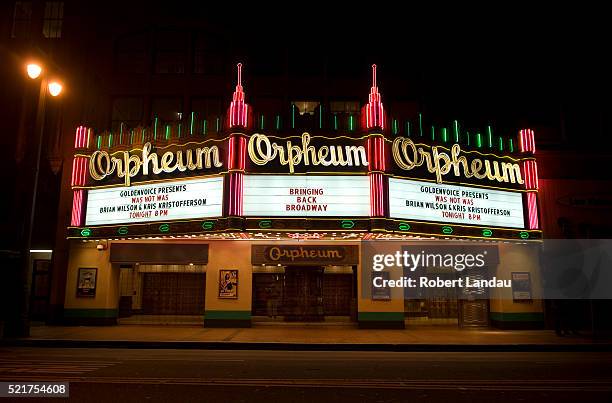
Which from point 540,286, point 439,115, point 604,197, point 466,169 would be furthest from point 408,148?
point 604,197

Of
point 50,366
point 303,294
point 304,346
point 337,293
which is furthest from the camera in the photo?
point 337,293

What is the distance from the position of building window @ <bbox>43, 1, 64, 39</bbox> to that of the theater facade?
7.32 metres

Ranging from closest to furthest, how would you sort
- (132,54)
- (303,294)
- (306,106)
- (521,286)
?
(521,286) → (303,294) → (306,106) → (132,54)

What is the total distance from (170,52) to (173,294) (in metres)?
11.9

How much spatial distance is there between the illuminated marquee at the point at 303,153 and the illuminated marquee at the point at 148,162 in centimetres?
146

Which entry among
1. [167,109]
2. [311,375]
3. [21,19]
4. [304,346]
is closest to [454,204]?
[304,346]

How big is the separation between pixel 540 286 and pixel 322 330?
9502 millimetres

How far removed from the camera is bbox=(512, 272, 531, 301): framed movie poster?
1989cm

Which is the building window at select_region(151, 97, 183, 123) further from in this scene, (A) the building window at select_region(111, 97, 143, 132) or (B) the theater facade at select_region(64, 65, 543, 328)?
(B) the theater facade at select_region(64, 65, 543, 328)

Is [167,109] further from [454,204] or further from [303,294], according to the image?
[454,204]

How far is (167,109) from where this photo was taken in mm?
22641

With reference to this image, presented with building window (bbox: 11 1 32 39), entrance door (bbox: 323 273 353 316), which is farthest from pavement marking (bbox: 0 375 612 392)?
building window (bbox: 11 1 32 39)

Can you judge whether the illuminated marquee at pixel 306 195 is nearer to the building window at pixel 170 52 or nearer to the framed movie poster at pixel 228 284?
the framed movie poster at pixel 228 284

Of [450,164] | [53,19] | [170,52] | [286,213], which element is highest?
[53,19]
